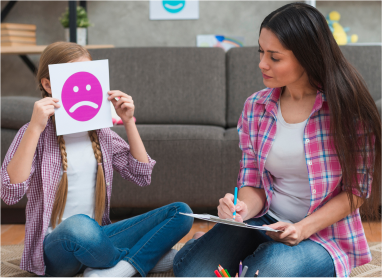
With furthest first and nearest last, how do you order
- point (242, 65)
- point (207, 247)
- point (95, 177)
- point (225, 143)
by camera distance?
1. point (242, 65)
2. point (225, 143)
3. point (95, 177)
4. point (207, 247)

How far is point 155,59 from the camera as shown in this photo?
220 centimetres

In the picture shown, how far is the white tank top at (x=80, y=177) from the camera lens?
3.78ft

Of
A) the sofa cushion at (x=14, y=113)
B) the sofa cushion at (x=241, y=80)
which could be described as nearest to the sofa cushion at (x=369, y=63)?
the sofa cushion at (x=241, y=80)

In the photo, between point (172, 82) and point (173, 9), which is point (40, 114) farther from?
point (173, 9)

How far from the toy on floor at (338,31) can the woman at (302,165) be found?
6.03ft

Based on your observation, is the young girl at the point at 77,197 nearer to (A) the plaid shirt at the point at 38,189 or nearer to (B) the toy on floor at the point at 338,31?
(A) the plaid shirt at the point at 38,189

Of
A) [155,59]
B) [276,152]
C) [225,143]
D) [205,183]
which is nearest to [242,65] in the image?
[155,59]

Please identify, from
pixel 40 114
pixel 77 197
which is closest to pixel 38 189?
pixel 77 197

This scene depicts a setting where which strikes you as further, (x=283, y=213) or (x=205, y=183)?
(x=205, y=183)

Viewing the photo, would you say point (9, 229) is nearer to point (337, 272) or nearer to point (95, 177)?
point (95, 177)

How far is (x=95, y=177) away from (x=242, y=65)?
1.25 m

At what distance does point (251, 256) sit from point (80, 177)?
54 centimetres

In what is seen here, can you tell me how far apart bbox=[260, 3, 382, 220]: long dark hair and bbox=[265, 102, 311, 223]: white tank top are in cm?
10

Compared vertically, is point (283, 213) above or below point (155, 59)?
below
